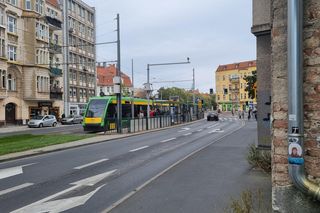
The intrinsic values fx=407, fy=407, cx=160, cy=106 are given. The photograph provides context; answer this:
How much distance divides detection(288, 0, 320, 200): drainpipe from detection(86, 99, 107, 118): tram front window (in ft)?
98.2

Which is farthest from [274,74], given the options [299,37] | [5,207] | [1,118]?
[1,118]

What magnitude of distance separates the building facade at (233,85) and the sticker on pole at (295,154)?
12305 centimetres

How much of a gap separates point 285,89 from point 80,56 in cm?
7267

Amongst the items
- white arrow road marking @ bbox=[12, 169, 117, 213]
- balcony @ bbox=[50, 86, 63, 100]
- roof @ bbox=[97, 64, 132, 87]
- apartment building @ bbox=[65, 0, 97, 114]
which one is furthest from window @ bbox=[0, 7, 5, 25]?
roof @ bbox=[97, 64, 132, 87]

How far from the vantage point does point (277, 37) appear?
4.78 m

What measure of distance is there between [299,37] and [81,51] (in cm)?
7331

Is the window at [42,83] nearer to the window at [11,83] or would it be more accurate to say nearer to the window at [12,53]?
the window at [11,83]

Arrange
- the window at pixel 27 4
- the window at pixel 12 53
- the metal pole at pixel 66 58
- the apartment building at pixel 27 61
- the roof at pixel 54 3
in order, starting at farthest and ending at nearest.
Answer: the metal pole at pixel 66 58, the roof at pixel 54 3, the window at pixel 27 4, the window at pixel 12 53, the apartment building at pixel 27 61

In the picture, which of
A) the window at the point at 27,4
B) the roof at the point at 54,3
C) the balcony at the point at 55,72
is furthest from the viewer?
the roof at the point at 54,3

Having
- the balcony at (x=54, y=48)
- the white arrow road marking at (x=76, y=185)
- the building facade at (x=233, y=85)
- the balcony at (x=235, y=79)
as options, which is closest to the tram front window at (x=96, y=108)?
the white arrow road marking at (x=76, y=185)

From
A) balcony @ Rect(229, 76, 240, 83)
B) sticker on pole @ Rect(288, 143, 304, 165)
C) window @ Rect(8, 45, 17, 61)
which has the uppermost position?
balcony @ Rect(229, 76, 240, 83)

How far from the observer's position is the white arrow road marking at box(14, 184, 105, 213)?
7324 mm

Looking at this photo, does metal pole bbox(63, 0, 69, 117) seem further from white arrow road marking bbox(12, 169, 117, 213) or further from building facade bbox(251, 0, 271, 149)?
building facade bbox(251, 0, 271, 149)

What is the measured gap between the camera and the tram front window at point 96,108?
33.8 m
